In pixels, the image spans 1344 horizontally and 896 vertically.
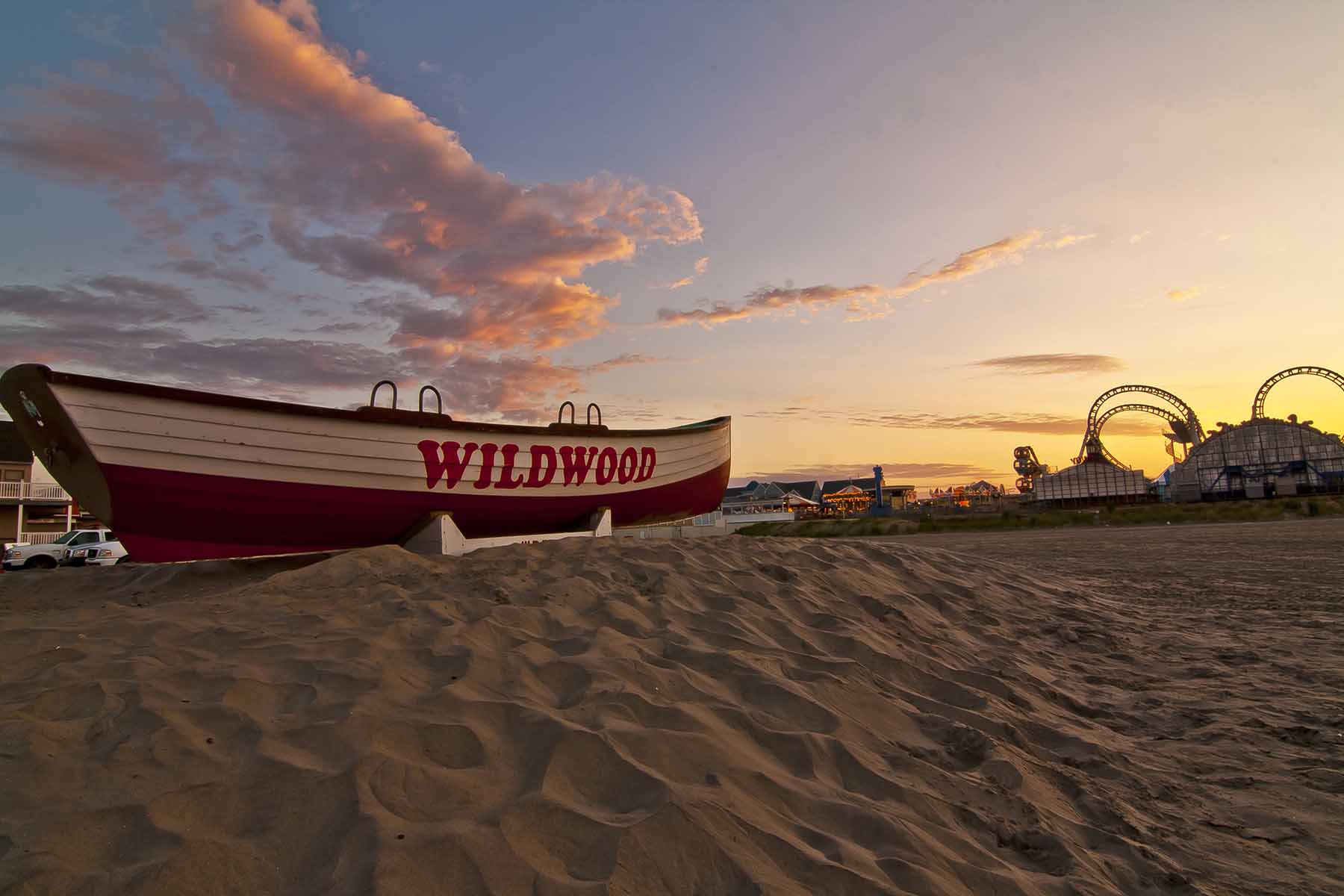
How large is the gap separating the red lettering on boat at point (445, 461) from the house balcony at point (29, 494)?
29826mm

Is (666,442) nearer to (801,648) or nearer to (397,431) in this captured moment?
(397,431)

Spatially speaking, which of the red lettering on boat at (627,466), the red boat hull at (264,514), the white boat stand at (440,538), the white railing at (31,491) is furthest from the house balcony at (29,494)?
the red lettering on boat at (627,466)

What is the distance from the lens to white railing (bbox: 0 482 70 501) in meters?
28.5

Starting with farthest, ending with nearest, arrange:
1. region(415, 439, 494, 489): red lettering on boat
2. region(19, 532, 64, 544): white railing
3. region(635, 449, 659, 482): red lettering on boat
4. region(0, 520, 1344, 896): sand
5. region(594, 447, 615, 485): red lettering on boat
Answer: region(19, 532, 64, 544): white railing → region(635, 449, 659, 482): red lettering on boat → region(594, 447, 615, 485): red lettering on boat → region(415, 439, 494, 489): red lettering on boat → region(0, 520, 1344, 896): sand

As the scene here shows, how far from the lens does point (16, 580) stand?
23.9 ft

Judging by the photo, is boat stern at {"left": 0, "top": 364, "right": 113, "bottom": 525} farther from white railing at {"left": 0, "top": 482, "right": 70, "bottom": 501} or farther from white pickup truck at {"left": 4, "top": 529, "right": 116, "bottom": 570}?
white railing at {"left": 0, "top": 482, "right": 70, "bottom": 501}

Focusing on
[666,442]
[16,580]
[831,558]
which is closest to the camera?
[831,558]

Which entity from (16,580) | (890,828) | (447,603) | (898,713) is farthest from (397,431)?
(890,828)

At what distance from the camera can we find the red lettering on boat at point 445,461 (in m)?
7.53

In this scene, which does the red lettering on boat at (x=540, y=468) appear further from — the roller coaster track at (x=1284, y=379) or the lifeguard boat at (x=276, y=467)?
the roller coaster track at (x=1284, y=379)

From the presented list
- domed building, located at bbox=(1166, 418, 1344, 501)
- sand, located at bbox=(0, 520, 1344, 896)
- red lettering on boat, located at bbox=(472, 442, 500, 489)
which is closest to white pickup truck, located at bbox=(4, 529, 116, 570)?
red lettering on boat, located at bbox=(472, 442, 500, 489)

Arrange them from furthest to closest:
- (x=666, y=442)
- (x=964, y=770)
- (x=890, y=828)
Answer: (x=666, y=442) < (x=964, y=770) < (x=890, y=828)

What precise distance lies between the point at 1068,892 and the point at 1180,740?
1.75 metres

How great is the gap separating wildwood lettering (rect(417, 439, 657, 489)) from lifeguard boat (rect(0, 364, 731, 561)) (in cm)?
2
